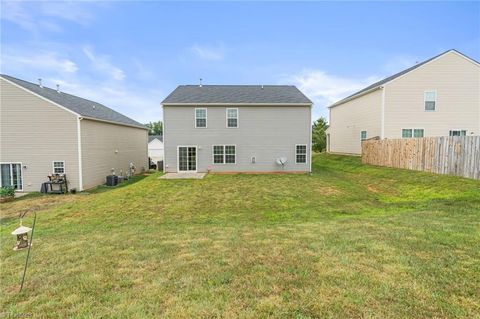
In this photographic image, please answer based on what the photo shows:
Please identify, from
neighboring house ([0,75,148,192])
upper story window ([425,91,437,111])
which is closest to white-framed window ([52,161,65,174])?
neighboring house ([0,75,148,192])

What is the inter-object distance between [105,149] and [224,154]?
8.65m

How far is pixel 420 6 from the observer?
47.1ft

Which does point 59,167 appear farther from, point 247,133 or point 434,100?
point 434,100

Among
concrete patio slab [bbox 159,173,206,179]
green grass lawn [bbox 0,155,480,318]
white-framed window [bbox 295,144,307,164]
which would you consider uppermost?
white-framed window [bbox 295,144,307,164]

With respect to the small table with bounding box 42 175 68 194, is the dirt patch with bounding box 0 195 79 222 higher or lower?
lower

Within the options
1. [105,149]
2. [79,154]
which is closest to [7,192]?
[79,154]

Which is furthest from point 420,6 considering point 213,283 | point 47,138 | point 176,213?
point 47,138

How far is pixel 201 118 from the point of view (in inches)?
709

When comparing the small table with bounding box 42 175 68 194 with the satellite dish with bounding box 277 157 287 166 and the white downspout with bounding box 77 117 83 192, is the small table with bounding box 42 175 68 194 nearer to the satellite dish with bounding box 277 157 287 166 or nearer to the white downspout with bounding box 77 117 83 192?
the white downspout with bounding box 77 117 83 192

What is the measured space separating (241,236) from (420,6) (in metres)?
17.1

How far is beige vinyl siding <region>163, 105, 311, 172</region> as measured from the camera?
1792 cm

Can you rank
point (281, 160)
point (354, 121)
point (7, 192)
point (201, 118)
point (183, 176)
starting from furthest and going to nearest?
point (354, 121)
point (201, 118)
point (281, 160)
point (183, 176)
point (7, 192)

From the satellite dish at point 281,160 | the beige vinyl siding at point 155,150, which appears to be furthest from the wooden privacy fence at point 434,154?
the beige vinyl siding at point 155,150

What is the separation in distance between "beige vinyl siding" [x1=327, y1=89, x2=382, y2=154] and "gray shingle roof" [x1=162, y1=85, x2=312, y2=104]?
673 centimetres
